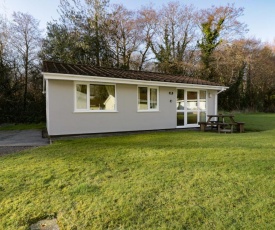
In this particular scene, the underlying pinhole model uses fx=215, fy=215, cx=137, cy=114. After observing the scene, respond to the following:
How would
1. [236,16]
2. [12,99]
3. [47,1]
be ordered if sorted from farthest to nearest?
[236,16], [47,1], [12,99]

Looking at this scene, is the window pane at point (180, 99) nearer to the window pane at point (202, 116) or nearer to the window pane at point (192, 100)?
the window pane at point (192, 100)

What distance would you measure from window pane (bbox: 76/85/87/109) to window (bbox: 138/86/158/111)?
8.45 ft

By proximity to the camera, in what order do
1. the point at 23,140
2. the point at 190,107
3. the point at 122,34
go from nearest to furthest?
the point at 23,140
the point at 190,107
the point at 122,34

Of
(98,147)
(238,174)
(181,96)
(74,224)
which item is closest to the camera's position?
(74,224)

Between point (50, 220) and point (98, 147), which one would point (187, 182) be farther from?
point (98, 147)

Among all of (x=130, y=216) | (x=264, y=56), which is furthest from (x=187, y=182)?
(x=264, y=56)

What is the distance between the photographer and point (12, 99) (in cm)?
1639

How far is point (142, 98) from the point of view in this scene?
1025 centimetres

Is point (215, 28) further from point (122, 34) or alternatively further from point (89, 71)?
point (89, 71)

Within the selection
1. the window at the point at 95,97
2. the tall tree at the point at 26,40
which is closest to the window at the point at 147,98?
the window at the point at 95,97

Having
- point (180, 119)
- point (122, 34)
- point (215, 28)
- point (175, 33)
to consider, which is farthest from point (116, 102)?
point (215, 28)

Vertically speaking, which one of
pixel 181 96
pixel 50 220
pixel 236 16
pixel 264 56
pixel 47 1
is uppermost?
pixel 236 16

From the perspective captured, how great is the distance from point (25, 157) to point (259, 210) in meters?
5.35

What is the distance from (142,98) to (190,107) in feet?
9.85
